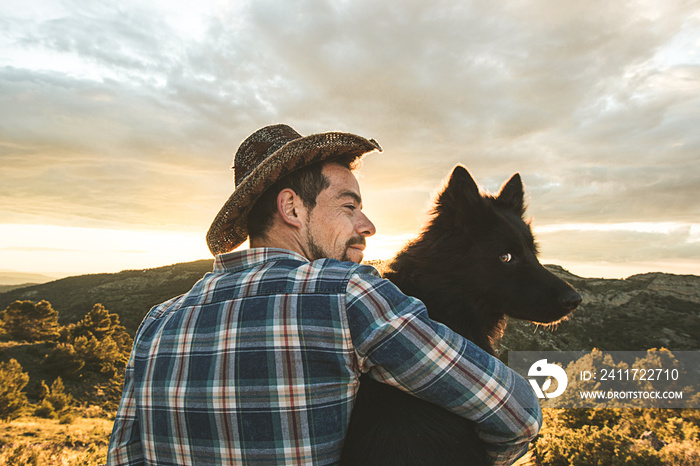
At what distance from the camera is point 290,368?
5.36ft

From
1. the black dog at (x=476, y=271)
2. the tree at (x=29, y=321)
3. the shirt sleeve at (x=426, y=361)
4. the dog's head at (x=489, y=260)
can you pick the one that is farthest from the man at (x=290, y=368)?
the tree at (x=29, y=321)

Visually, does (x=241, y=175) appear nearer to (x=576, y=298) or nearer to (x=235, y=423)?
(x=235, y=423)

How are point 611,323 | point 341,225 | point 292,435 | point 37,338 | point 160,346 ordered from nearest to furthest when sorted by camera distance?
1. point 292,435
2. point 160,346
3. point 341,225
4. point 37,338
5. point 611,323

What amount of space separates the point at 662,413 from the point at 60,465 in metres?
12.3

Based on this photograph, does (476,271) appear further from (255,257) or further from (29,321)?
(29,321)

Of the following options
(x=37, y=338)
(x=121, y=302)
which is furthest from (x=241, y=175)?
(x=121, y=302)

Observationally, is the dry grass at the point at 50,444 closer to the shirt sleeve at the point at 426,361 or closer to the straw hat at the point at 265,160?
the straw hat at the point at 265,160

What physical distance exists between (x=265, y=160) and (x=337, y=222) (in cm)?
56

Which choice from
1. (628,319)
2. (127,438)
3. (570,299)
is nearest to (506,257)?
(570,299)

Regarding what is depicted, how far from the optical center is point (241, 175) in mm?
2854

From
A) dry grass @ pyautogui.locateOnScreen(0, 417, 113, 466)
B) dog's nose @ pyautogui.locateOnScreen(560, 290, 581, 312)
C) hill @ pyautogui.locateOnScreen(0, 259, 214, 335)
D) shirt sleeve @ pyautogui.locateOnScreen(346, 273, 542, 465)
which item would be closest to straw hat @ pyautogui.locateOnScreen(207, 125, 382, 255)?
shirt sleeve @ pyautogui.locateOnScreen(346, 273, 542, 465)

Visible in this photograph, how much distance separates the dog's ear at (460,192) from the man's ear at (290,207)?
1.33 metres

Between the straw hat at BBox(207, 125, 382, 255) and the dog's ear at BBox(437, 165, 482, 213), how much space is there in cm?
77

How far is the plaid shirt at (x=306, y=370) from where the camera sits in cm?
158
